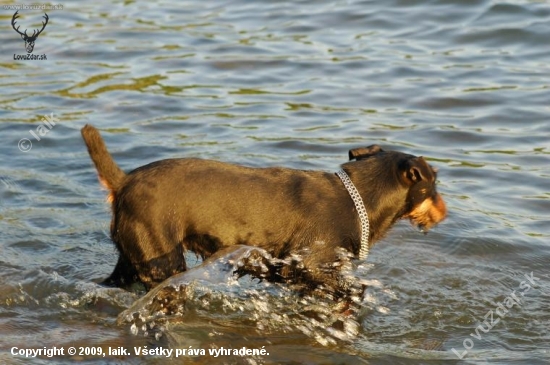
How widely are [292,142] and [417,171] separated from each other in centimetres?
380

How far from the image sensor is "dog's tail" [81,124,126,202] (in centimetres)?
628

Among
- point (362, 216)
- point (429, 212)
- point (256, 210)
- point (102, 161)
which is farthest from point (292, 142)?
point (102, 161)

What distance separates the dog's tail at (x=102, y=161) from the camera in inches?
247

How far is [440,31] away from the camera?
13852 millimetres

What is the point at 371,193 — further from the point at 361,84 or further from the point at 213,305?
the point at 361,84

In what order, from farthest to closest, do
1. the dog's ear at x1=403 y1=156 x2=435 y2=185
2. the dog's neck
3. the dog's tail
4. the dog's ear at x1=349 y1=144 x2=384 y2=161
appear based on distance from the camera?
the dog's ear at x1=349 y1=144 x2=384 y2=161, the dog's neck, the dog's ear at x1=403 y1=156 x2=435 y2=185, the dog's tail

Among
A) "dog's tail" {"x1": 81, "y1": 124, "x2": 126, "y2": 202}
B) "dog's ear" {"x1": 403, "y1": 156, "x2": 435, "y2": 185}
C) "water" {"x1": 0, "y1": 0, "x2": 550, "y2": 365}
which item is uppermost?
"dog's tail" {"x1": 81, "y1": 124, "x2": 126, "y2": 202}

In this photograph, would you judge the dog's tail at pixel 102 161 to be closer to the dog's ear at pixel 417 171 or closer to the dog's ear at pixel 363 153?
the dog's ear at pixel 363 153

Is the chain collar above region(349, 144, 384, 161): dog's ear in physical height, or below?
below

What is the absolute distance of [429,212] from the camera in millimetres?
6934

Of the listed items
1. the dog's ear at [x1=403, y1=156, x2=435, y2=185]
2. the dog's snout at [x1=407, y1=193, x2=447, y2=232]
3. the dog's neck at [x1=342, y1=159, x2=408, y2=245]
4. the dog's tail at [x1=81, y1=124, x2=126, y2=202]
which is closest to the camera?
the dog's tail at [x1=81, y1=124, x2=126, y2=202]

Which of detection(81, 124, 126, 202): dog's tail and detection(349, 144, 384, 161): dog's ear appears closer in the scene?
detection(81, 124, 126, 202): dog's tail

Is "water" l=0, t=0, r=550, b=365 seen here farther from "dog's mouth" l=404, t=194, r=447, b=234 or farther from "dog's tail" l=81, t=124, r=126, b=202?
"dog's tail" l=81, t=124, r=126, b=202

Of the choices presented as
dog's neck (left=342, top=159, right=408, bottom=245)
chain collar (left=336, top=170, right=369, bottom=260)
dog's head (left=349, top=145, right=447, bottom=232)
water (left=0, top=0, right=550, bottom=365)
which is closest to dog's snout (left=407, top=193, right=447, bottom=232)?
dog's head (left=349, top=145, right=447, bottom=232)
